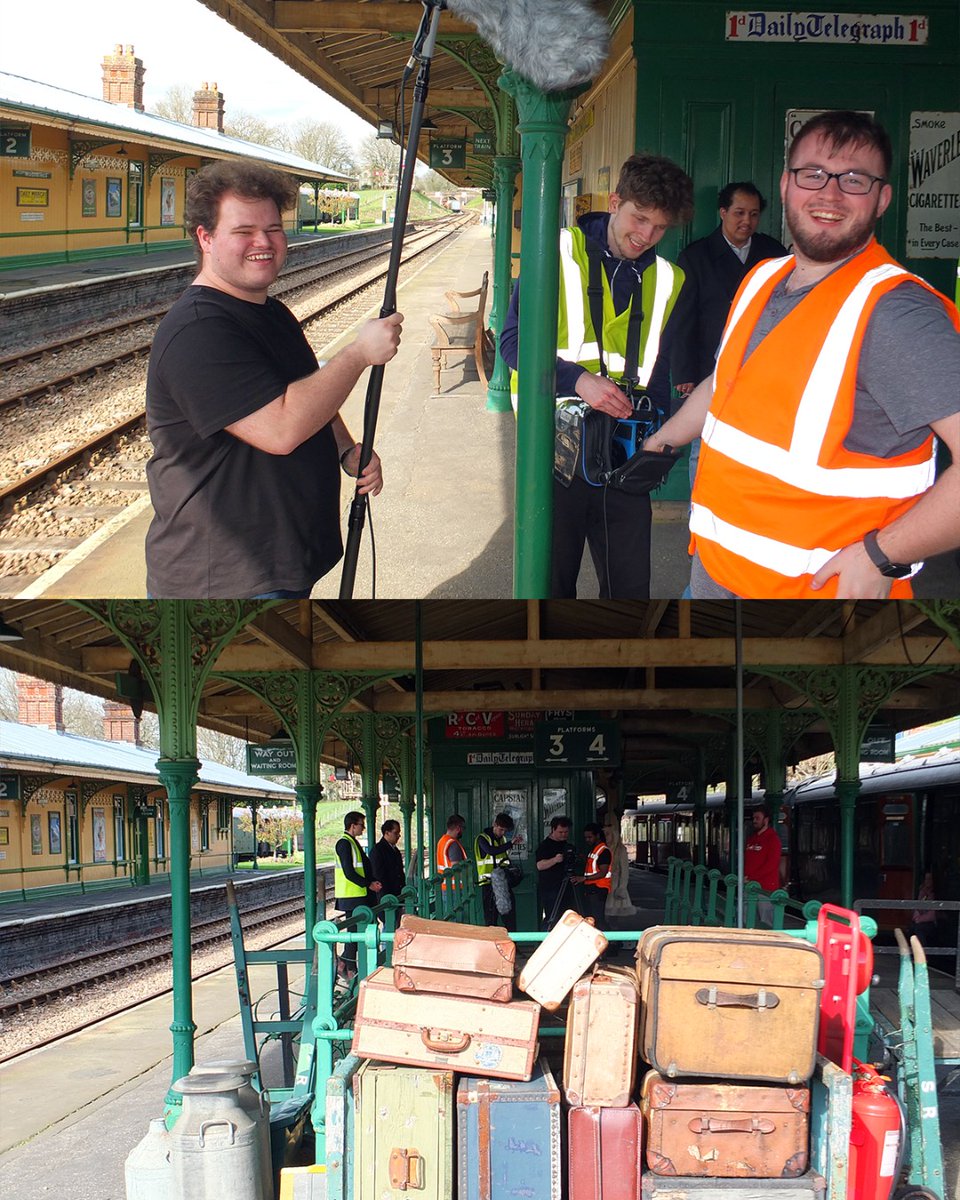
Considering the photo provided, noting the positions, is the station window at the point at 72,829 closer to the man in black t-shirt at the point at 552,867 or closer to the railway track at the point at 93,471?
the man in black t-shirt at the point at 552,867

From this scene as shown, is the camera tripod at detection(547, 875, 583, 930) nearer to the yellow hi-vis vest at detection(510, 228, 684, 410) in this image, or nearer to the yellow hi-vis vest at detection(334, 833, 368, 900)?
the yellow hi-vis vest at detection(334, 833, 368, 900)

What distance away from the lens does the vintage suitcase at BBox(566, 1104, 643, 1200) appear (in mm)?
5211

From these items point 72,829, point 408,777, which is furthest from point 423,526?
point 72,829

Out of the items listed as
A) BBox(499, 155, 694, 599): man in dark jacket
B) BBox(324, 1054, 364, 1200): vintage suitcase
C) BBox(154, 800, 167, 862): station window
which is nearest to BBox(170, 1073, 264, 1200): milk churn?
BBox(324, 1054, 364, 1200): vintage suitcase

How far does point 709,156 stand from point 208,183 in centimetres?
155

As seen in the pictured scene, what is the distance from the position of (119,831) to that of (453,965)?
3295 cm

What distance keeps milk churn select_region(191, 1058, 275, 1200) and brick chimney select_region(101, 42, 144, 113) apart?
4.10 meters

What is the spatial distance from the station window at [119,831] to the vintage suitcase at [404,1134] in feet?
105

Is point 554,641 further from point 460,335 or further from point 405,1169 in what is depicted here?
point 460,335

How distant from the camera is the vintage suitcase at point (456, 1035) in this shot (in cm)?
535

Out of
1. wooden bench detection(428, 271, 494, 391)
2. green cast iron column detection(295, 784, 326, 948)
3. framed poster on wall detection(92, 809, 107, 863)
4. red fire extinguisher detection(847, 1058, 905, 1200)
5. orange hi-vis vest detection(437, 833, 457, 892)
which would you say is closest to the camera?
wooden bench detection(428, 271, 494, 391)

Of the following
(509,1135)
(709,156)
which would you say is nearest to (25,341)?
(709,156)

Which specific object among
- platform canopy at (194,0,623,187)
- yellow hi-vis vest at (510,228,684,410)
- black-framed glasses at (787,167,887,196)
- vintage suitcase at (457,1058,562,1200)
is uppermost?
platform canopy at (194,0,623,187)

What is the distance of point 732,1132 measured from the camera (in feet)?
17.0
